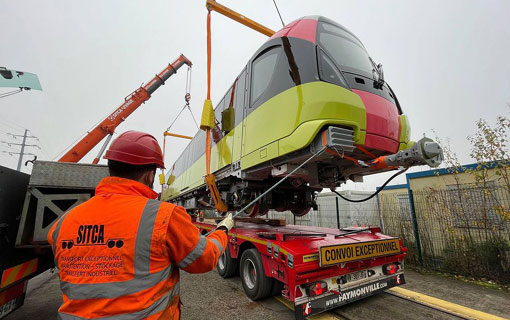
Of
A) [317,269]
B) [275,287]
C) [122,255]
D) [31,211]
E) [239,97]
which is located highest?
[239,97]

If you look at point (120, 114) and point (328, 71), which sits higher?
point (120, 114)

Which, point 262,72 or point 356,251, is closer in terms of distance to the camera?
point 356,251

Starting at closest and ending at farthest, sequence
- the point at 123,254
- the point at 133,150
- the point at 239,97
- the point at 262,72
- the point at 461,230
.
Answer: the point at 123,254 < the point at 133,150 < the point at 262,72 < the point at 239,97 < the point at 461,230

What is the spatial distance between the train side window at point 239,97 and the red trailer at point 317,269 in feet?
7.00

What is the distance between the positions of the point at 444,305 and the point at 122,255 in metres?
4.48

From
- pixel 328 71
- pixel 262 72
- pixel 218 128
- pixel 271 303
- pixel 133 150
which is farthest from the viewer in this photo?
pixel 218 128

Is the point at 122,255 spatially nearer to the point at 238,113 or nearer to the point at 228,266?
the point at 238,113

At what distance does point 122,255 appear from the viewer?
110 centimetres

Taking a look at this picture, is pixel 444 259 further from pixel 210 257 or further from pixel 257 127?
pixel 210 257

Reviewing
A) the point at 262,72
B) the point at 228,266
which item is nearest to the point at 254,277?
the point at 228,266

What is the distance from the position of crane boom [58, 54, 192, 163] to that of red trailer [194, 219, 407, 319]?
851cm

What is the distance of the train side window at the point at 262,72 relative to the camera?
3.39 meters

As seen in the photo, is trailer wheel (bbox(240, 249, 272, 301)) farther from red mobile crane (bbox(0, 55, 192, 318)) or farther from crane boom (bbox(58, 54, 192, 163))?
crane boom (bbox(58, 54, 192, 163))

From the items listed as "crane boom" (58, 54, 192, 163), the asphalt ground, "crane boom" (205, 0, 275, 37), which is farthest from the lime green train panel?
"crane boom" (58, 54, 192, 163)
